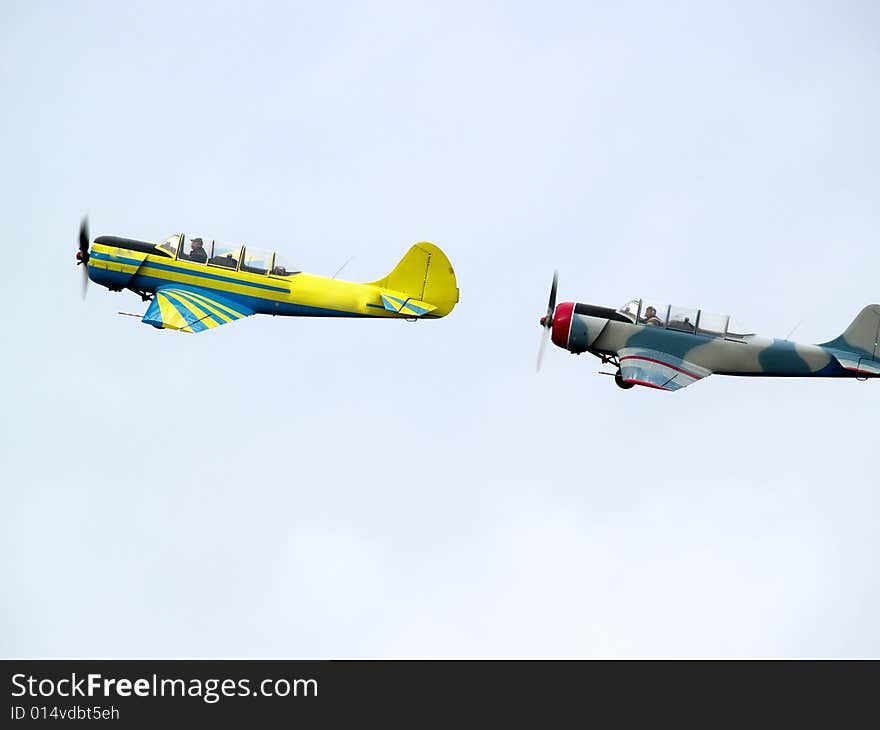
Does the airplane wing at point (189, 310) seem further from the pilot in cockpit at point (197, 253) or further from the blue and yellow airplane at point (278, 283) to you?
the pilot in cockpit at point (197, 253)

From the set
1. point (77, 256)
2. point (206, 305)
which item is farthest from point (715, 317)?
point (77, 256)

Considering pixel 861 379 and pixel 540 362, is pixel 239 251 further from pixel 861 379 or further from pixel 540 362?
pixel 861 379

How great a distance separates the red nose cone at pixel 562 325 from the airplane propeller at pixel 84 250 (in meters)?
8.13

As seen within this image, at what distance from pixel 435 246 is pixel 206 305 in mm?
3994

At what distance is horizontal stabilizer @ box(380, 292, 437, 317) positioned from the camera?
2309 centimetres

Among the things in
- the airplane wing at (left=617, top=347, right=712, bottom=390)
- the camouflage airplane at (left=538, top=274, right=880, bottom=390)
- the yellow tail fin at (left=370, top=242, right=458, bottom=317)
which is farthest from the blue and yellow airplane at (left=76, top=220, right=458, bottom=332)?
the airplane wing at (left=617, top=347, right=712, bottom=390)

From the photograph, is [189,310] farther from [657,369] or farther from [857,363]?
[857,363]

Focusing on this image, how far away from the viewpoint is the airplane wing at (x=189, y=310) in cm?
2222

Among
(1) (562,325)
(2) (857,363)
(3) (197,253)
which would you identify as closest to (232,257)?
(3) (197,253)

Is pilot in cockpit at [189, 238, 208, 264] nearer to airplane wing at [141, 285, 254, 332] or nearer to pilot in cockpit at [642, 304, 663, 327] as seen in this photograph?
airplane wing at [141, 285, 254, 332]

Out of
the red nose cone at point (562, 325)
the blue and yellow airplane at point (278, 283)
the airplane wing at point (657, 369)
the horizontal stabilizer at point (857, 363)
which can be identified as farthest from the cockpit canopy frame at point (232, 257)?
the horizontal stabilizer at point (857, 363)

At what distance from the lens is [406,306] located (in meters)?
23.1

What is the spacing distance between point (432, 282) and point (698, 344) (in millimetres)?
4575

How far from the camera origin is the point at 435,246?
2331cm
